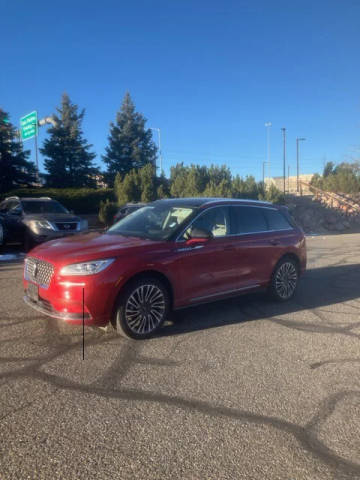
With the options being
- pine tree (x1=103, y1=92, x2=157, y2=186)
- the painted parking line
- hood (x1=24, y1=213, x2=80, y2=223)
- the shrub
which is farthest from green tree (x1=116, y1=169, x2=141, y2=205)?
pine tree (x1=103, y1=92, x2=157, y2=186)

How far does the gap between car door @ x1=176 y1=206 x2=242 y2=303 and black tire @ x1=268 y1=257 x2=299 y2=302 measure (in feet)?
3.56

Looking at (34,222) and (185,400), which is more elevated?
(34,222)

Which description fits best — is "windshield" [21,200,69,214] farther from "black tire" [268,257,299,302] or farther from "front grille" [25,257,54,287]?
"black tire" [268,257,299,302]

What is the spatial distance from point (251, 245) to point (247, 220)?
0.44 meters

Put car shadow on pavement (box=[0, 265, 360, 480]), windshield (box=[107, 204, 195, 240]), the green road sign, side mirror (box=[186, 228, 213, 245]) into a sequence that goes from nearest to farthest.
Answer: car shadow on pavement (box=[0, 265, 360, 480])
side mirror (box=[186, 228, 213, 245])
windshield (box=[107, 204, 195, 240])
the green road sign

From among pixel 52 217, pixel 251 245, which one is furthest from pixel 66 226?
pixel 251 245

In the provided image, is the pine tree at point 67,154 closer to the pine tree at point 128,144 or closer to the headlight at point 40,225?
the pine tree at point 128,144

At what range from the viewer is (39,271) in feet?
14.9

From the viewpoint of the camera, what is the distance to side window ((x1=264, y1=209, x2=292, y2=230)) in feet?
21.1

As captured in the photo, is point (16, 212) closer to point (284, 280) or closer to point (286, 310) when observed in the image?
point (284, 280)

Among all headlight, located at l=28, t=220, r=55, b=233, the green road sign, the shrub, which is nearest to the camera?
headlight, located at l=28, t=220, r=55, b=233

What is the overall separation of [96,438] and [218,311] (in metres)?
3.39

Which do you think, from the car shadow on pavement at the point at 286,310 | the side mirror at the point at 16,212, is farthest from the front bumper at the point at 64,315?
the side mirror at the point at 16,212

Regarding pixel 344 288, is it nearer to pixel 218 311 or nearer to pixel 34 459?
pixel 218 311
